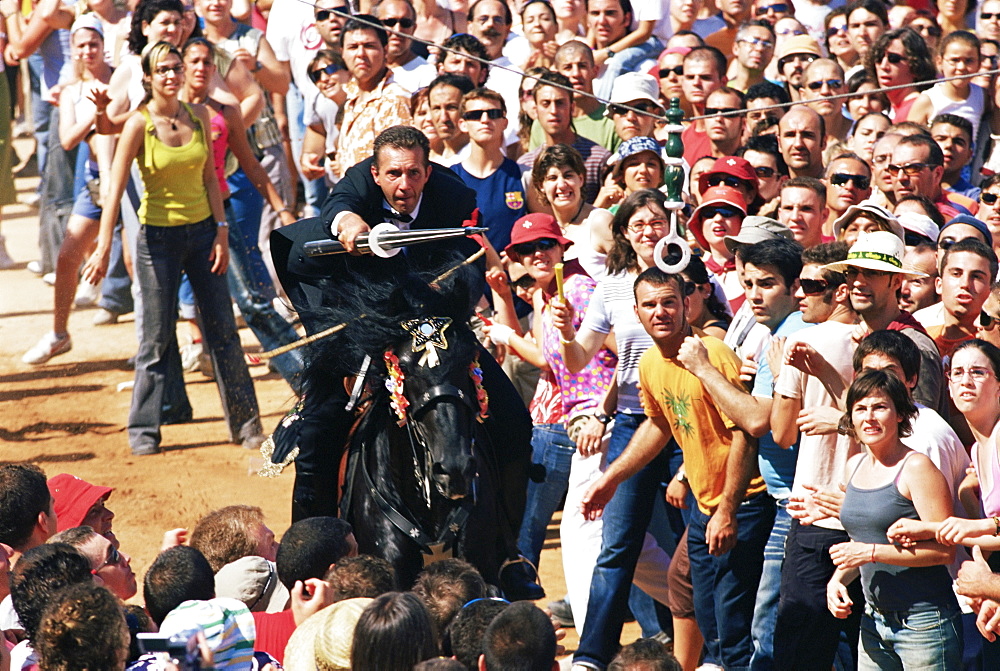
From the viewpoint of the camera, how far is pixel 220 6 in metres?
11.2

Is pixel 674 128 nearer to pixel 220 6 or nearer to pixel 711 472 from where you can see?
pixel 711 472

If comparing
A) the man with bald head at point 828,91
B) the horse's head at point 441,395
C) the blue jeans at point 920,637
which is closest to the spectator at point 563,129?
the man with bald head at point 828,91

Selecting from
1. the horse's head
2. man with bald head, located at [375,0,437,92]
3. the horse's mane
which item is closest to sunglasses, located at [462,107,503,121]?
man with bald head, located at [375,0,437,92]

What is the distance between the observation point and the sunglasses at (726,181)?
742 cm

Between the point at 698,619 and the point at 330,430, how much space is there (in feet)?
5.65

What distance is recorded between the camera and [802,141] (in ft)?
26.3

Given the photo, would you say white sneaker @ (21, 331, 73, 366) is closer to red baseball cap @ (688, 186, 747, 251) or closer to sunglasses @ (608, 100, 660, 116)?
sunglasses @ (608, 100, 660, 116)

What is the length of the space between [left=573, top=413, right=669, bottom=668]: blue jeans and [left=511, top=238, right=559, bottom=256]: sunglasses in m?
1.27

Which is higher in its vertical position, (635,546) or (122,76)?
(122,76)

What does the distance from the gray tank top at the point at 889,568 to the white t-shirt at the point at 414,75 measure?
234 inches

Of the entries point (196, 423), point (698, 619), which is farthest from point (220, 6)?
point (698, 619)

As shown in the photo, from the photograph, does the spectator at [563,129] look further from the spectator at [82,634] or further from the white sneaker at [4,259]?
the white sneaker at [4,259]

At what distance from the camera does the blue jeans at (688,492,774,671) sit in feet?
18.9

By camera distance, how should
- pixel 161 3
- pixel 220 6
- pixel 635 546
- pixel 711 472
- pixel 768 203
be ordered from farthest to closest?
pixel 220 6, pixel 161 3, pixel 768 203, pixel 635 546, pixel 711 472
